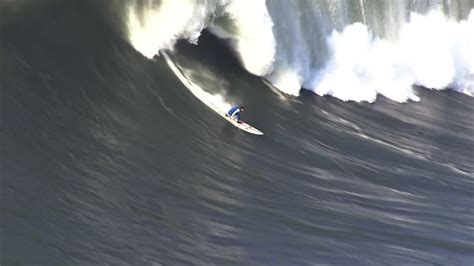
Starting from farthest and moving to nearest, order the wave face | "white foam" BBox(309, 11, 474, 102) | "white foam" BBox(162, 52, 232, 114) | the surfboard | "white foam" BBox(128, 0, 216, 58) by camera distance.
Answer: "white foam" BBox(309, 11, 474, 102) → the wave face → "white foam" BBox(128, 0, 216, 58) → "white foam" BBox(162, 52, 232, 114) → the surfboard

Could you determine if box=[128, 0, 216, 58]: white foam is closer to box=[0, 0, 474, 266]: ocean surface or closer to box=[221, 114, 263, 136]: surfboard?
box=[0, 0, 474, 266]: ocean surface

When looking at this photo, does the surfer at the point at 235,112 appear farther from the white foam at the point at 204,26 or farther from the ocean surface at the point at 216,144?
the white foam at the point at 204,26

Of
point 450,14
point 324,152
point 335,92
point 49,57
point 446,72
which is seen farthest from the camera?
point 450,14

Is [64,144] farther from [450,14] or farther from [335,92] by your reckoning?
[450,14]

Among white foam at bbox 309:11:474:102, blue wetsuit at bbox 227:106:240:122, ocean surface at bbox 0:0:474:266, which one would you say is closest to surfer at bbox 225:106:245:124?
blue wetsuit at bbox 227:106:240:122

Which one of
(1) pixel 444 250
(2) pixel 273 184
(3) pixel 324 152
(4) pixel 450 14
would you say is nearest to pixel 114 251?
(2) pixel 273 184

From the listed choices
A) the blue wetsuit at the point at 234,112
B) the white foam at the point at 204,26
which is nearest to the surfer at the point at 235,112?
the blue wetsuit at the point at 234,112

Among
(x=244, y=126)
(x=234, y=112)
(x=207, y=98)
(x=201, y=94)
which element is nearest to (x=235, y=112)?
(x=234, y=112)
